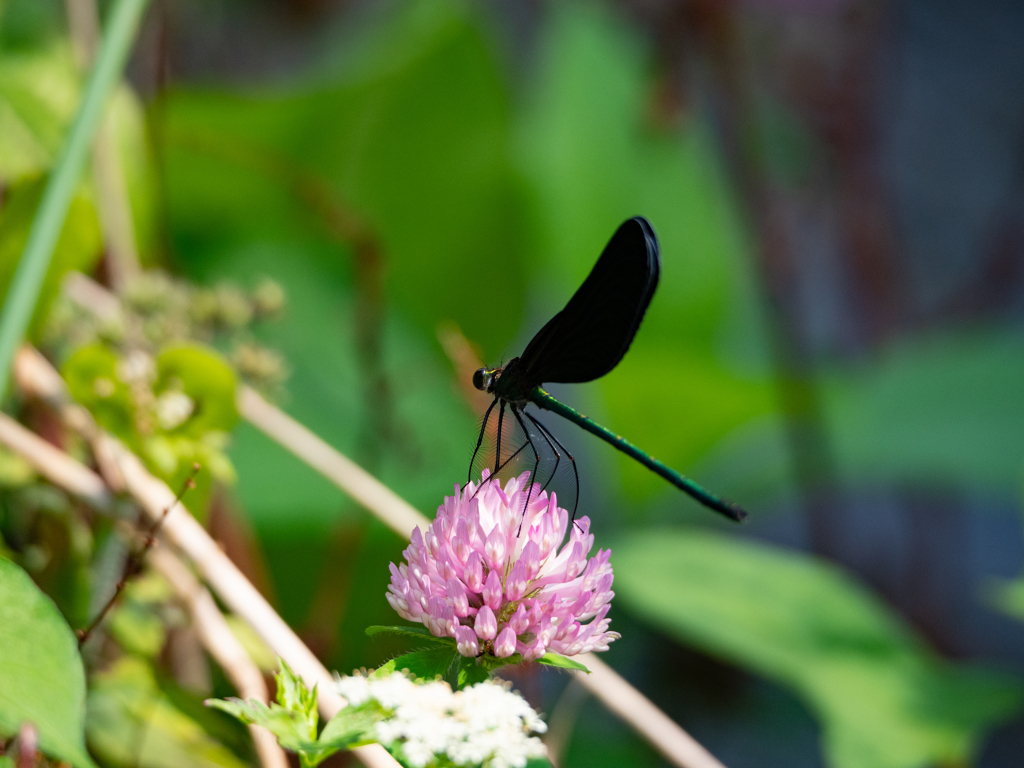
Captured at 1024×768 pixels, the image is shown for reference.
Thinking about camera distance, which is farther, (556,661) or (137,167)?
(137,167)

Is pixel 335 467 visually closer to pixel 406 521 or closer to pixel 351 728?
pixel 406 521

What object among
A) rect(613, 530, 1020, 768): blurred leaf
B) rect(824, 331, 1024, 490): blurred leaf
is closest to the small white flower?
rect(613, 530, 1020, 768): blurred leaf

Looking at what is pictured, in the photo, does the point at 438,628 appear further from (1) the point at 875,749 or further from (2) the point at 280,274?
(2) the point at 280,274

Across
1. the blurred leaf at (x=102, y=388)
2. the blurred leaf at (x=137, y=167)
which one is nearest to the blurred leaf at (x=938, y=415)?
the blurred leaf at (x=137, y=167)

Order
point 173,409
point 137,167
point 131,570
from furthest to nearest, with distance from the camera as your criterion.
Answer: point 137,167 < point 173,409 < point 131,570

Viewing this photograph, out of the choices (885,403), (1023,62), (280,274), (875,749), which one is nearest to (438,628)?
(875,749)

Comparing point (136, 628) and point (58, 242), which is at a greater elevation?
point (58, 242)

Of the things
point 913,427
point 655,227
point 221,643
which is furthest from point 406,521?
point 913,427
